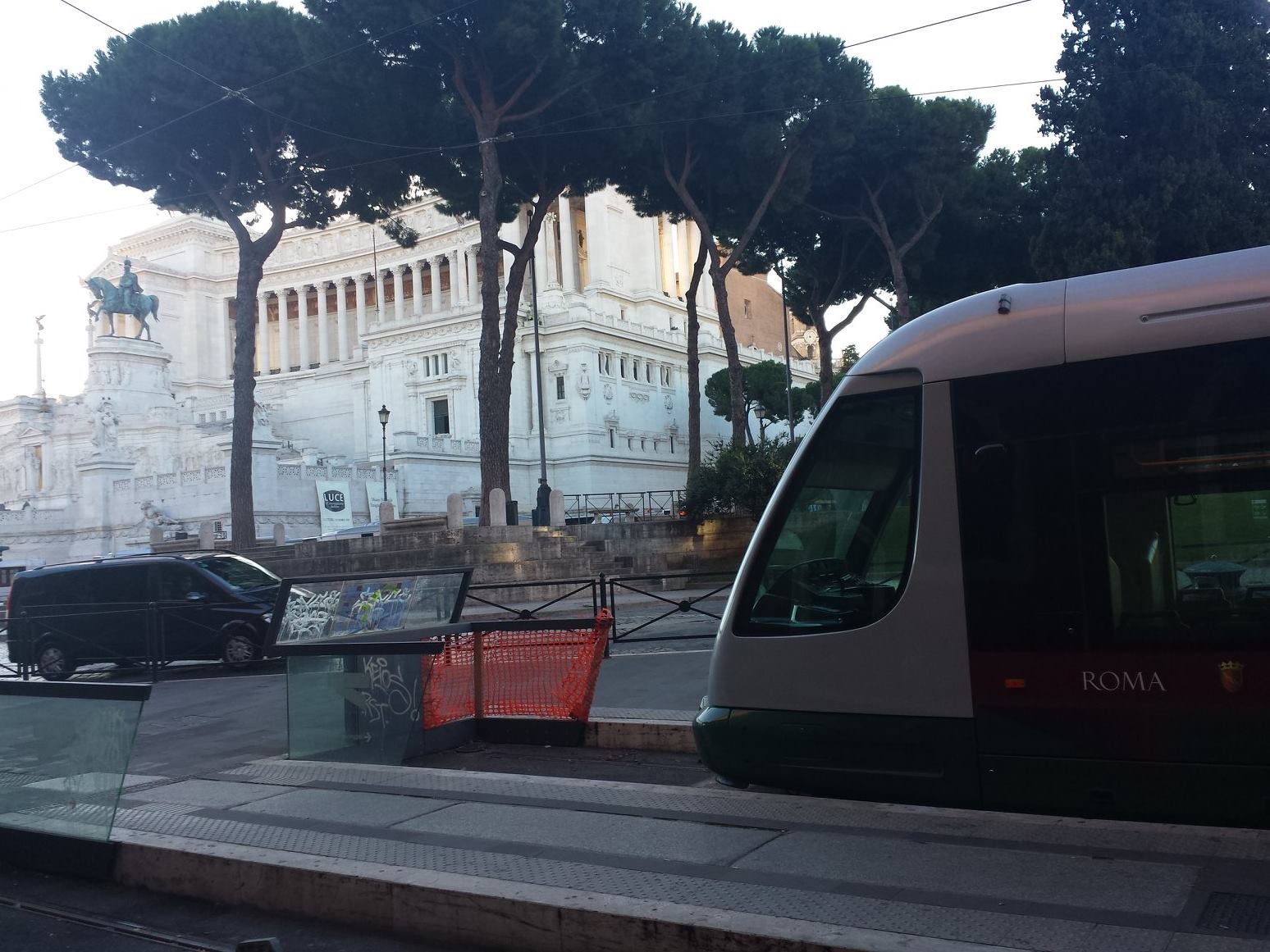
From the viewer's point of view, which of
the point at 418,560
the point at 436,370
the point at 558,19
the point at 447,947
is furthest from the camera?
the point at 436,370

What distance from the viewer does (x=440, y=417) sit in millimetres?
56719

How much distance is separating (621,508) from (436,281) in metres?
36.4

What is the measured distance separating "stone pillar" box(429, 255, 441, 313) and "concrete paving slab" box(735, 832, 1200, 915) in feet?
213

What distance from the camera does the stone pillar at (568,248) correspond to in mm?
62000

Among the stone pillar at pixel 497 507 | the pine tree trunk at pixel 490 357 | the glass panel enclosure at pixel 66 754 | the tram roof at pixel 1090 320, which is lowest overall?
the glass panel enclosure at pixel 66 754

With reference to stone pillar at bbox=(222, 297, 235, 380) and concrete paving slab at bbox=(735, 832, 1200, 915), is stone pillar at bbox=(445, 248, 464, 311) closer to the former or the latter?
stone pillar at bbox=(222, 297, 235, 380)

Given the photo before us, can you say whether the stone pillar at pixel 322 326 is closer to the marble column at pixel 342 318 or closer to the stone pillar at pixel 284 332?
the marble column at pixel 342 318

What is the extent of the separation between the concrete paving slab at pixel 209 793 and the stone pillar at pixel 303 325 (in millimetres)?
70806

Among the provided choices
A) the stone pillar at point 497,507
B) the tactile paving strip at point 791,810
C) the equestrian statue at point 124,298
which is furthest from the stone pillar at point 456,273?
the tactile paving strip at point 791,810

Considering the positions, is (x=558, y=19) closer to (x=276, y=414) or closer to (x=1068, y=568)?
(x=1068, y=568)

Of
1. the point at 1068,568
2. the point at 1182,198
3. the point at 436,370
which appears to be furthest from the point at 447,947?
the point at 436,370

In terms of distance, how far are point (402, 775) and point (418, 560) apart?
18431mm

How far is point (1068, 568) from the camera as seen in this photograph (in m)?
4.75

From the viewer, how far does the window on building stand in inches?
2217
